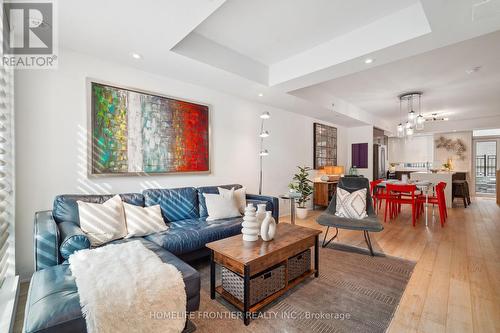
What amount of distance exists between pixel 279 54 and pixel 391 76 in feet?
6.92

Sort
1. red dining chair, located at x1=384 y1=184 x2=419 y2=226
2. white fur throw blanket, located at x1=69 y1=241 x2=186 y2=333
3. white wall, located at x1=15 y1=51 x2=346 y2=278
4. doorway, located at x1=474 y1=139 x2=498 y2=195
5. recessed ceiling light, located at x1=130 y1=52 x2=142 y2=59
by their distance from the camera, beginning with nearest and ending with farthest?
white fur throw blanket, located at x1=69 y1=241 x2=186 y2=333 < white wall, located at x1=15 y1=51 x2=346 y2=278 < recessed ceiling light, located at x1=130 y1=52 x2=142 y2=59 < red dining chair, located at x1=384 y1=184 x2=419 y2=226 < doorway, located at x1=474 y1=139 x2=498 y2=195

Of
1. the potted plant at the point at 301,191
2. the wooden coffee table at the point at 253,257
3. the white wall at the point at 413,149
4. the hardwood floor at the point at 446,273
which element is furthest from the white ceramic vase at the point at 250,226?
the white wall at the point at 413,149

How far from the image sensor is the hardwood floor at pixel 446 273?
1.70m

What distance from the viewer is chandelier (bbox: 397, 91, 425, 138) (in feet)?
15.8

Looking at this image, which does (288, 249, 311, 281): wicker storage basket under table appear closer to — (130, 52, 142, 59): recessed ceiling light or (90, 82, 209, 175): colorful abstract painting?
(90, 82, 209, 175): colorful abstract painting

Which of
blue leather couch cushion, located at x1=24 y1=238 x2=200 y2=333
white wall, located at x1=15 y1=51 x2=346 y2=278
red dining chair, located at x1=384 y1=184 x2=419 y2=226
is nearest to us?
blue leather couch cushion, located at x1=24 y1=238 x2=200 y2=333

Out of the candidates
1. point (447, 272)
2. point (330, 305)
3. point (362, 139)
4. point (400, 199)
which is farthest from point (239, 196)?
point (362, 139)

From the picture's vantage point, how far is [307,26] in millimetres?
2555

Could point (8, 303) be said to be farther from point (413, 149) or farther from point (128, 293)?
point (413, 149)

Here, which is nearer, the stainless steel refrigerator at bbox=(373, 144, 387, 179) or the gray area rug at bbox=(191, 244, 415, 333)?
the gray area rug at bbox=(191, 244, 415, 333)

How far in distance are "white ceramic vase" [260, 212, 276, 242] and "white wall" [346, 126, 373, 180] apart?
592 centimetres

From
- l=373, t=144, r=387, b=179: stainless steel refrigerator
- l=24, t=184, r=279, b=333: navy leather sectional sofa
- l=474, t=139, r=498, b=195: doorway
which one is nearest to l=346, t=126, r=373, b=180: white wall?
l=373, t=144, r=387, b=179: stainless steel refrigerator

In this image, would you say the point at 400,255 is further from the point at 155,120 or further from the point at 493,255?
the point at 155,120

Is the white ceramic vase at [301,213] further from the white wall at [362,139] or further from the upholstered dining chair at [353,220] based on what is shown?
the white wall at [362,139]
